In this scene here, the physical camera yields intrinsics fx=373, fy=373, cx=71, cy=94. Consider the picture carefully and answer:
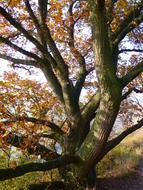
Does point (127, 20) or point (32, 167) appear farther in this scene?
point (127, 20)

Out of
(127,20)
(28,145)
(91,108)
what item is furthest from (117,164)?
(127,20)

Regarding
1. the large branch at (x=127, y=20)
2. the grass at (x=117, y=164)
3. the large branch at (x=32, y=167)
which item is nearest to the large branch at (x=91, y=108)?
the large branch at (x=32, y=167)

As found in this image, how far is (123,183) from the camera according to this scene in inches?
549

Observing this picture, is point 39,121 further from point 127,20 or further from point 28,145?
point 127,20

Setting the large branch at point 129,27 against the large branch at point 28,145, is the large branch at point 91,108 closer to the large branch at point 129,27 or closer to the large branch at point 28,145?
the large branch at point 28,145

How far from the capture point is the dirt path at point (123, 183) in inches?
527

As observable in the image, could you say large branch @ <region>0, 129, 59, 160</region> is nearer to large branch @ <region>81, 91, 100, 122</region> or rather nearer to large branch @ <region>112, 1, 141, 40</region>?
large branch @ <region>81, 91, 100, 122</region>

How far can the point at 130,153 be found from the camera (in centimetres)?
1933

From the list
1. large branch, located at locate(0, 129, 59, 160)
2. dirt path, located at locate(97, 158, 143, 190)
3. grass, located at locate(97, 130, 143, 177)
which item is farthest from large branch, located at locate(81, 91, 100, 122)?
grass, located at locate(97, 130, 143, 177)

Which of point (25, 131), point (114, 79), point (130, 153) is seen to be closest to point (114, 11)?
point (114, 79)

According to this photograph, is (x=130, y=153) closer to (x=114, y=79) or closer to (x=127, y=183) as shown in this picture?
(x=127, y=183)

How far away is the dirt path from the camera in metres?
13.4

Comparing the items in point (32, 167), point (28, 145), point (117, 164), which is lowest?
point (32, 167)

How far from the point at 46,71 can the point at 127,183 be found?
17.2 ft
